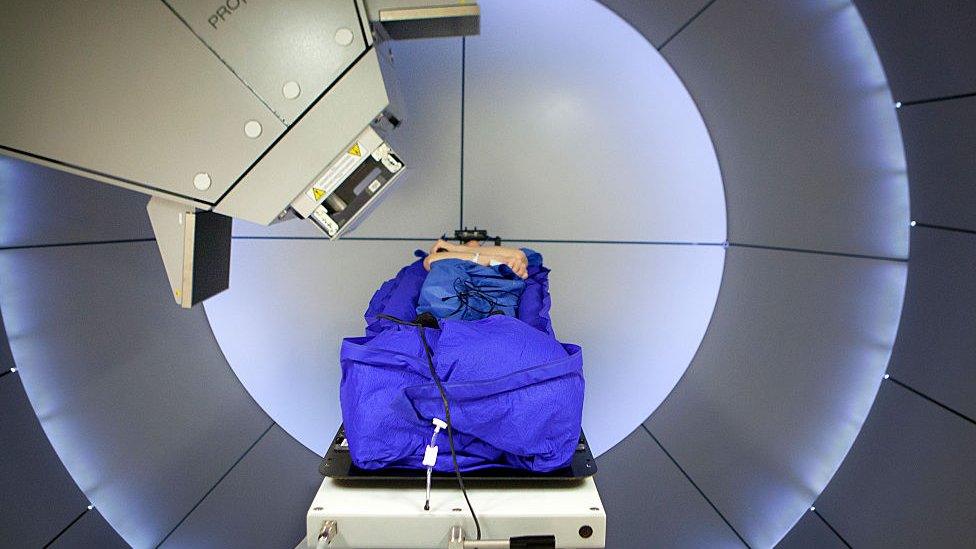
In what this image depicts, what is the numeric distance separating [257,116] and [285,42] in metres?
0.22

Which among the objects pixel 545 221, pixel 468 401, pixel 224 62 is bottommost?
pixel 468 401

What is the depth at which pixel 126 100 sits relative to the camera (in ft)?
5.84

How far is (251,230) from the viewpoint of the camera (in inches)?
144

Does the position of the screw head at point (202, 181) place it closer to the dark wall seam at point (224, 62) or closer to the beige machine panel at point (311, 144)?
the beige machine panel at point (311, 144)

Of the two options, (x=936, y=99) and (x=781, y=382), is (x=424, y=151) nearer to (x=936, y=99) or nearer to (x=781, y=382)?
(x=781, y=382)

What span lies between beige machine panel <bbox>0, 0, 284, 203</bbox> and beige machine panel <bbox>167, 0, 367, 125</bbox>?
0.13 feet

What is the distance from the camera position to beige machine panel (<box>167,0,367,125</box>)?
5.82 ft

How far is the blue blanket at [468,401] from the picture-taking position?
1705mm

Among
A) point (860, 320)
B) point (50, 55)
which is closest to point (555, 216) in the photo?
point (860, 320)

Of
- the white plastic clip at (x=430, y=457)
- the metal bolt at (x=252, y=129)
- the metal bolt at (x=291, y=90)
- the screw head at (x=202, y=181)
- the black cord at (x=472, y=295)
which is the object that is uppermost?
the metal bolt at (x=291, y=90)

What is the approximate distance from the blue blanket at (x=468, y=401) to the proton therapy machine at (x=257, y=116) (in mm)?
96

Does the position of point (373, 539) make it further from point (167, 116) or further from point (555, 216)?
point (555, 216)

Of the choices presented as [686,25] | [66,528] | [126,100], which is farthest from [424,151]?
[66,528]

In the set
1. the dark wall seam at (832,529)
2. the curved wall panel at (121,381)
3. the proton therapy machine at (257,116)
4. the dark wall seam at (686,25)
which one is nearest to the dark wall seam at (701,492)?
the dark wall seam at (832,529)
